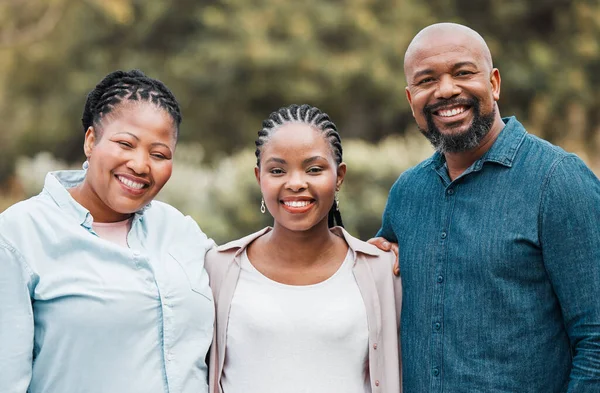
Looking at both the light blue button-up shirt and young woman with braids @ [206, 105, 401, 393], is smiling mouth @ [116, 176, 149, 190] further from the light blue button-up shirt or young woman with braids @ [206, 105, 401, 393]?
young woman with braids @ [206, 105, 401, 393]

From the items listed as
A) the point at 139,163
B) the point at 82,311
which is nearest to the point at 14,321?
the point at 82,311

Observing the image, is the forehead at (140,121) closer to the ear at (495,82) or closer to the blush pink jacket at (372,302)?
the blush pink jacket at (372,302)

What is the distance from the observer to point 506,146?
3.05m

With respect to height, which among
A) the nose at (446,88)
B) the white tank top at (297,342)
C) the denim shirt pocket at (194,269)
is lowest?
the white tank top at (297,342)

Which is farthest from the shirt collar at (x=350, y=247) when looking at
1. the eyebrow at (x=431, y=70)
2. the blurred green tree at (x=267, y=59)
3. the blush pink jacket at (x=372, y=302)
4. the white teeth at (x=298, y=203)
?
the blurred green tree at (x=267, y=59)

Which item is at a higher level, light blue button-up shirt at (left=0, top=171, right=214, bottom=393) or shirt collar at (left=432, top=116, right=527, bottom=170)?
shirt collar at (left=432, top=116, right=527, bottom=170)

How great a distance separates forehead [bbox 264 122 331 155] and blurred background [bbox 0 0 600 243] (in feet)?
29.2

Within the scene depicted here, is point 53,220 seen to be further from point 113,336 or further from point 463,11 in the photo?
point 463,11

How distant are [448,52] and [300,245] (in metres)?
1.05

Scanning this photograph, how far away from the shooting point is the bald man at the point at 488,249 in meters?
2.79

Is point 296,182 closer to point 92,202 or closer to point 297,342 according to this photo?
point 297,342

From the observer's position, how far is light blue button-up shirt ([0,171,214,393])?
2.66 m

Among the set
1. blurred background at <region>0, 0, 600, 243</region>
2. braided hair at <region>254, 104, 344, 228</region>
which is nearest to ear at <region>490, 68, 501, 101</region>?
braided hair at <region>254, 104, 344, 228</region>

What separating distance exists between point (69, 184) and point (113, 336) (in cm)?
74
